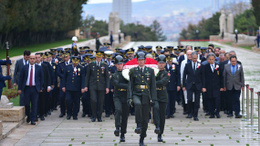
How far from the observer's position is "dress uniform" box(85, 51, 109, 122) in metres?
14.4

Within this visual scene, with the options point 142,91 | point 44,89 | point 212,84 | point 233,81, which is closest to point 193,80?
point 212,84

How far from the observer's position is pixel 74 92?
15.1 meters

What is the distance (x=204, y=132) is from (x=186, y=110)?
11.3 feet

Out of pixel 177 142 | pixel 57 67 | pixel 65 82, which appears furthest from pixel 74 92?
pixel 177 142

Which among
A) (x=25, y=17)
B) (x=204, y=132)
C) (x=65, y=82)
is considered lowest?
(x=204, y=132)

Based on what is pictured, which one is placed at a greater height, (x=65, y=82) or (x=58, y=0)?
(x=58, y=0)

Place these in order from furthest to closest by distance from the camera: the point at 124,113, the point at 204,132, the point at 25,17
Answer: the point at 25,17 → the point at 204,132 → the point at 124,113

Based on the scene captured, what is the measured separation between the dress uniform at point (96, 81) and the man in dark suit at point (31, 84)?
1526mm

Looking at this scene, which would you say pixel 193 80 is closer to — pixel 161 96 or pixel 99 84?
pixel 99 84

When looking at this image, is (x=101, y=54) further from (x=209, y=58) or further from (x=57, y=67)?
(x=209, y=58)

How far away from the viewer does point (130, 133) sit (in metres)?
12.5

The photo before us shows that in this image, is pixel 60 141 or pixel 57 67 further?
pixel 57 67

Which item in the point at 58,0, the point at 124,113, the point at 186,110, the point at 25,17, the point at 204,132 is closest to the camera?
the point at 124,113

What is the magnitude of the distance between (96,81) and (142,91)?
4080 mm
